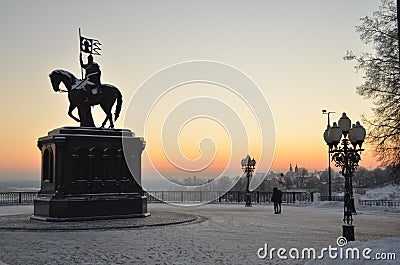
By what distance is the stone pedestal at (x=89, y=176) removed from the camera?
19.2m

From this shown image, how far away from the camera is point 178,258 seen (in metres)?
11.2

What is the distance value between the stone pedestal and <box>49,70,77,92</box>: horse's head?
6.51ft

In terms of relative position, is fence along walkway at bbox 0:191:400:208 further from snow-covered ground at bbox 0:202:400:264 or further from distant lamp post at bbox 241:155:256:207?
snow-covered ground at bbox 0:202:400:264

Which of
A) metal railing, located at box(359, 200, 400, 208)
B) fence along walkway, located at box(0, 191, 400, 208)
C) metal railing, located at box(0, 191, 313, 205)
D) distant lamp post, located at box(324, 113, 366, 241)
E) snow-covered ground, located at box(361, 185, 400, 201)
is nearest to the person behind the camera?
distant lamp post, located at box(324, 113, 366, 241)

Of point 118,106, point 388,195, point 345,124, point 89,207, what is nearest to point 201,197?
point 118,106

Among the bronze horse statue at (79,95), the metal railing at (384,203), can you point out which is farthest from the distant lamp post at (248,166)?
the bronze horse statue at (79,95)

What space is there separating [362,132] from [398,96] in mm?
9710

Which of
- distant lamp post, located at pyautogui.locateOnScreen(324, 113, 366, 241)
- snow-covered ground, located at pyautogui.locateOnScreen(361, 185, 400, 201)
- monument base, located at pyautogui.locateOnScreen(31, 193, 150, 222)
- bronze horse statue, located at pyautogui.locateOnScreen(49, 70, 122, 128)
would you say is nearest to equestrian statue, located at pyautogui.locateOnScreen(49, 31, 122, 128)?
bronze horse statue, located at pyautogui.locateOnScreen(49, 70, 122, 128)

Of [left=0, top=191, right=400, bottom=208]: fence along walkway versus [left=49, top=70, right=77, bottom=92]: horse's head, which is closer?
[left=49, top=70, right=77, bottom=92]: horse's head

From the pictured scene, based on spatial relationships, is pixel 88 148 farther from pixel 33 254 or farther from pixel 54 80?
pixel 33 254

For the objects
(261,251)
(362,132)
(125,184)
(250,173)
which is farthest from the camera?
(250,173)

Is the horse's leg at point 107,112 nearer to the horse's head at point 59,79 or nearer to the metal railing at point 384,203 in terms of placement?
the horse's head at point 59,79

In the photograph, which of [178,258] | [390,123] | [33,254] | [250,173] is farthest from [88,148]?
[250,173]

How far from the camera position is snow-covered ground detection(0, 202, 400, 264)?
10992mm
